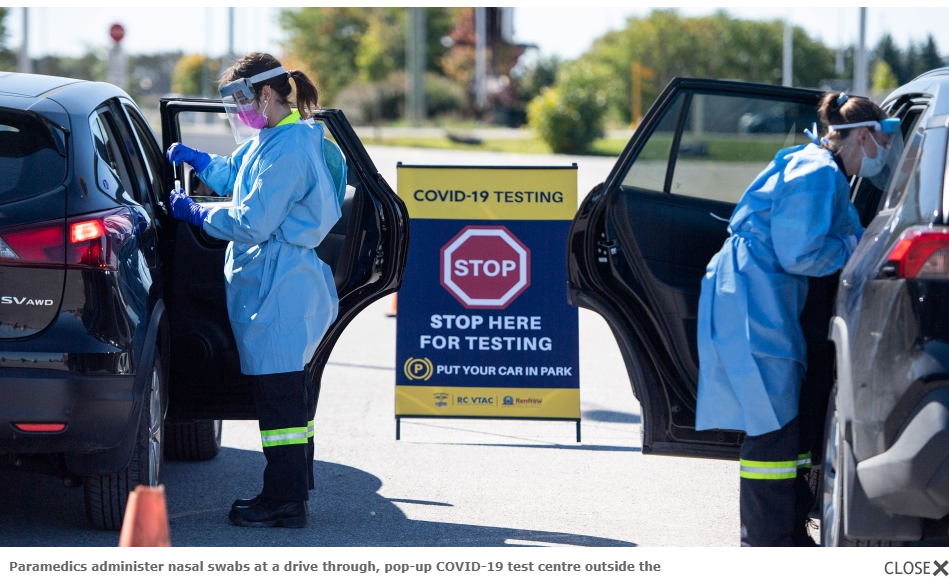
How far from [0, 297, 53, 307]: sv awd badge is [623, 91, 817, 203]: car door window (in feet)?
7.80

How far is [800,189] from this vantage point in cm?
407

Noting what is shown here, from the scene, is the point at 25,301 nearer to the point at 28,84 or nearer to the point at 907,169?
the point at 28,84

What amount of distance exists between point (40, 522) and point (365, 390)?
3.32 meters

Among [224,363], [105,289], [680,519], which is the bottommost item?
[680,519]

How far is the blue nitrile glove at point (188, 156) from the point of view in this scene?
4996mm

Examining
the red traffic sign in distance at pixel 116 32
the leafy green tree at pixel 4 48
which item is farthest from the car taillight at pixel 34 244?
the leafy green tree at pixel 4 48

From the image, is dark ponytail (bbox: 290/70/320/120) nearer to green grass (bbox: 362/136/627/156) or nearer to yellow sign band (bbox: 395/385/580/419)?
yellow sign band (bbox: 395/385/580/419)

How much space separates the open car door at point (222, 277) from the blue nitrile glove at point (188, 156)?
203 millimetres

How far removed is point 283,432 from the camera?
4.82 metres

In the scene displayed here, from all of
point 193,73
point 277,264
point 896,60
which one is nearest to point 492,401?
point 277,264

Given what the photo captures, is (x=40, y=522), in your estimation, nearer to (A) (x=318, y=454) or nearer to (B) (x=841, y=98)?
(A) (x=318, y=454)

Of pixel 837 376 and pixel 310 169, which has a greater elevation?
pixel 310 169

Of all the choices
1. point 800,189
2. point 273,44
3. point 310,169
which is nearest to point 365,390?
point 310,169

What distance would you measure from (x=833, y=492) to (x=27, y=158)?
3.17 metres
